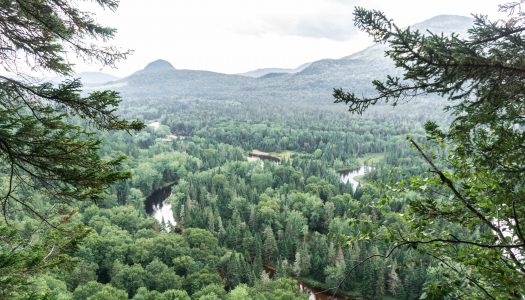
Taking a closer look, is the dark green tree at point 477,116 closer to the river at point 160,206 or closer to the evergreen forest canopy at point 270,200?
the evergreen forest canopy at point 270,200

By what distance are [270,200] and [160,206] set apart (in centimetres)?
2386

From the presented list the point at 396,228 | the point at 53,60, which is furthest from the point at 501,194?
the point at 53,60

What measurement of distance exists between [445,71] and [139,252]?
38.6 m

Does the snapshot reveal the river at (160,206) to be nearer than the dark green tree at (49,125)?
No

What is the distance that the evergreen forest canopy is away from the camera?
5543 millimetres

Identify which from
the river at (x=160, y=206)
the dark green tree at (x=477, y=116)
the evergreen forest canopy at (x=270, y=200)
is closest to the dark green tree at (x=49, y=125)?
the evergreen forest canopy at (x=270, y=200)

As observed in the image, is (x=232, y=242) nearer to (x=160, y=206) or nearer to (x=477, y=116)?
(x=160, y=206)

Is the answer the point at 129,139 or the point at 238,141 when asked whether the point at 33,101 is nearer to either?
the point at 238,141

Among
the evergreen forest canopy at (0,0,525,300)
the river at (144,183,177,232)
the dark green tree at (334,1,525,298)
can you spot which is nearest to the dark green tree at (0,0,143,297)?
the evergreen forest canopy at (0,0,525,300)

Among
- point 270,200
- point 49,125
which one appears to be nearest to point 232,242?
point 270,200

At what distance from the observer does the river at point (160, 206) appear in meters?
62.3

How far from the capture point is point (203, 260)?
39062 millimetres

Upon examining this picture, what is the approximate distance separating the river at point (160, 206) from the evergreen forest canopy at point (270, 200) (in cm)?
173

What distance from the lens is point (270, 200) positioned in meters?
56.9
